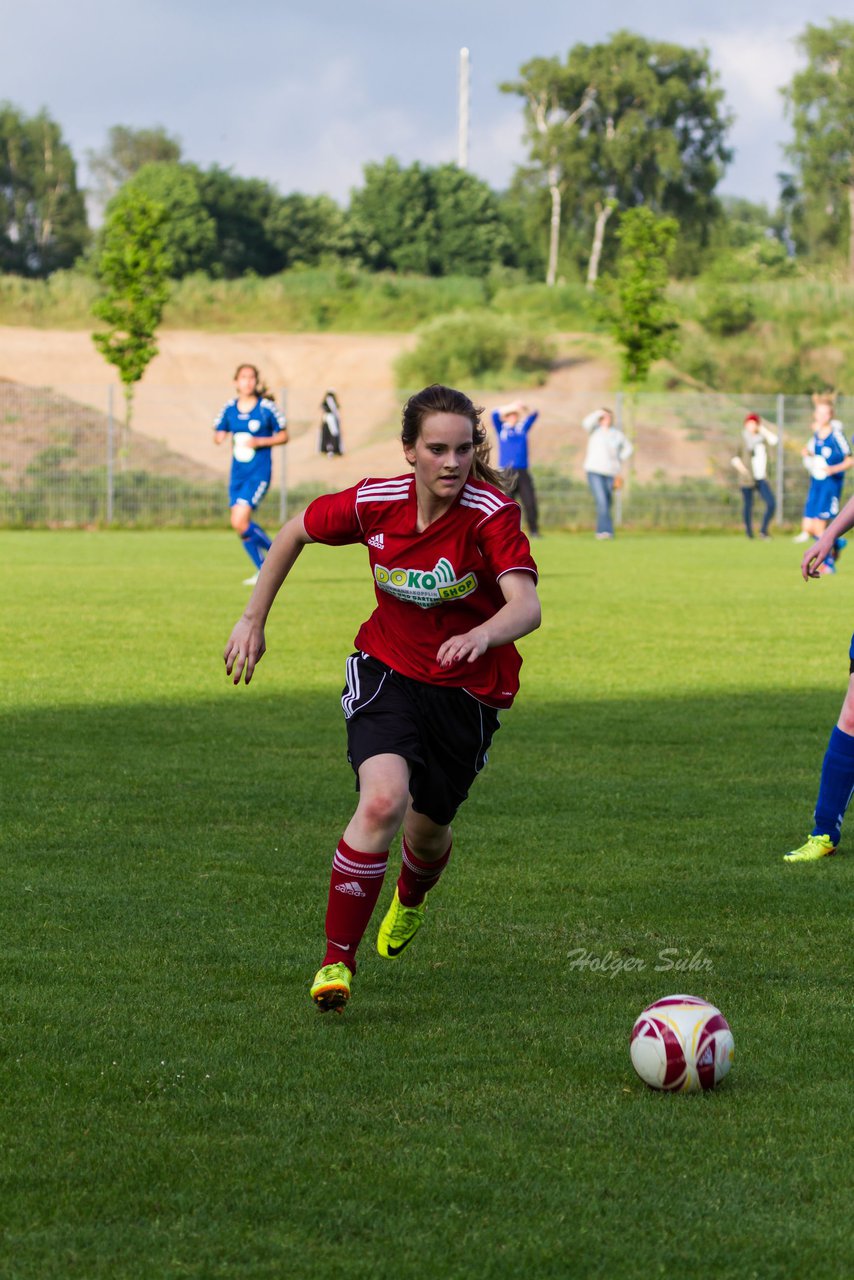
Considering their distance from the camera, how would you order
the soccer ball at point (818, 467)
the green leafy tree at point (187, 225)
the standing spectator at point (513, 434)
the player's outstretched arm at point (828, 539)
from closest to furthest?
the player's outstretched arm at point (828, 539), the soccer ball at point (818, 467), the standing spectator at point (513, 434), the green leafy tree at point (187, 225)

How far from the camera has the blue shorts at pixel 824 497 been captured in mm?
22672

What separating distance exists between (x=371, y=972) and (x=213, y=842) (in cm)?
171

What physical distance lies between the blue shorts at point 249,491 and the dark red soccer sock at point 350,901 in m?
13.7

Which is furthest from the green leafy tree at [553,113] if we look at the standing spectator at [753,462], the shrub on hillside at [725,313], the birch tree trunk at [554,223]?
the standing spectator at [753,462]

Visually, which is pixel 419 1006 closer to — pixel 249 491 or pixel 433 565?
pixel 433 565

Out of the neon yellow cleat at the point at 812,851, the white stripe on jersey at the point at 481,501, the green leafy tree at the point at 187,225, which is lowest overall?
the neon yellow cleat at the point at 812,851

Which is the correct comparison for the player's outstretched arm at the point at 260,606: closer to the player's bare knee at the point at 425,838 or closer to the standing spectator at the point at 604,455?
the player's bare knee at the point at 425,838

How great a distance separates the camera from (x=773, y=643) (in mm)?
13852

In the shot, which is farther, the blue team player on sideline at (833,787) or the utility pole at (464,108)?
the utility pole at (464,108)

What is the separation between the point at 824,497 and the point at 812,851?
16.8m

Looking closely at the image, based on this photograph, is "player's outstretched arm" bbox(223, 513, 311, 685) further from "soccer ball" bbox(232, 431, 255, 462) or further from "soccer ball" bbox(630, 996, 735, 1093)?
"soccer ball" bbox(232, 431, 255, 462)

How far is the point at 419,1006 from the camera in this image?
4602 millimetres

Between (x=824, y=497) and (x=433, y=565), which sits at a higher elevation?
(x=433, y=565)

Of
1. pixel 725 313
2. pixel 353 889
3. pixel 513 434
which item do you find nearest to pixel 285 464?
pixel 513 434
